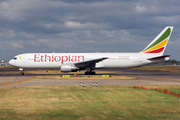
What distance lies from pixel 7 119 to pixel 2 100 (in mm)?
4834

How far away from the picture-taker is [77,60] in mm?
38562

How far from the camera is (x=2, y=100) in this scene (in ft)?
44.7

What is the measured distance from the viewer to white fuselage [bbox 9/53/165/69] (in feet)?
126

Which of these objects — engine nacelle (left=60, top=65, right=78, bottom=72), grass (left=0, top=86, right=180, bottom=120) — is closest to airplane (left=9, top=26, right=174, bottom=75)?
engine nacelle (left=60, top=65, right=78, bottom=72)

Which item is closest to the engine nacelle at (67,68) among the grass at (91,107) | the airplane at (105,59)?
the airplane at (105,59)

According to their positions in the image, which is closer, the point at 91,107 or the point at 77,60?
the point at 91,107

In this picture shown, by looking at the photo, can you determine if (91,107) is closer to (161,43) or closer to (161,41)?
(161,43)

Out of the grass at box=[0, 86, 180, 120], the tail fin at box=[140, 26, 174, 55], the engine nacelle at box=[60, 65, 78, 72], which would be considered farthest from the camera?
the tail fin at box=[140, 26, 174, 55]

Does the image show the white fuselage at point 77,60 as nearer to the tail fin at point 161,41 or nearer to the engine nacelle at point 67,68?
the tail fin at point 161,41

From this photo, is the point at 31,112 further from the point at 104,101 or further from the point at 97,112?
the point at 104,101

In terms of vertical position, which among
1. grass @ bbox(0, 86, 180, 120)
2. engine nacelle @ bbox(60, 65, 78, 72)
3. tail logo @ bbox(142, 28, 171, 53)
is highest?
tail logo @ bbox(142, 28, 171, 53)

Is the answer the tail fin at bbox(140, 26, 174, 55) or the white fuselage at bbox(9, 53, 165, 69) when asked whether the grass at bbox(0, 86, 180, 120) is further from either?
the tail fin at bbox(140, 26, 174, 55)

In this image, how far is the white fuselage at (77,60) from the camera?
126 feet

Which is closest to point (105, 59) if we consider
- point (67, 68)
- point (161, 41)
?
point (67, 68)
